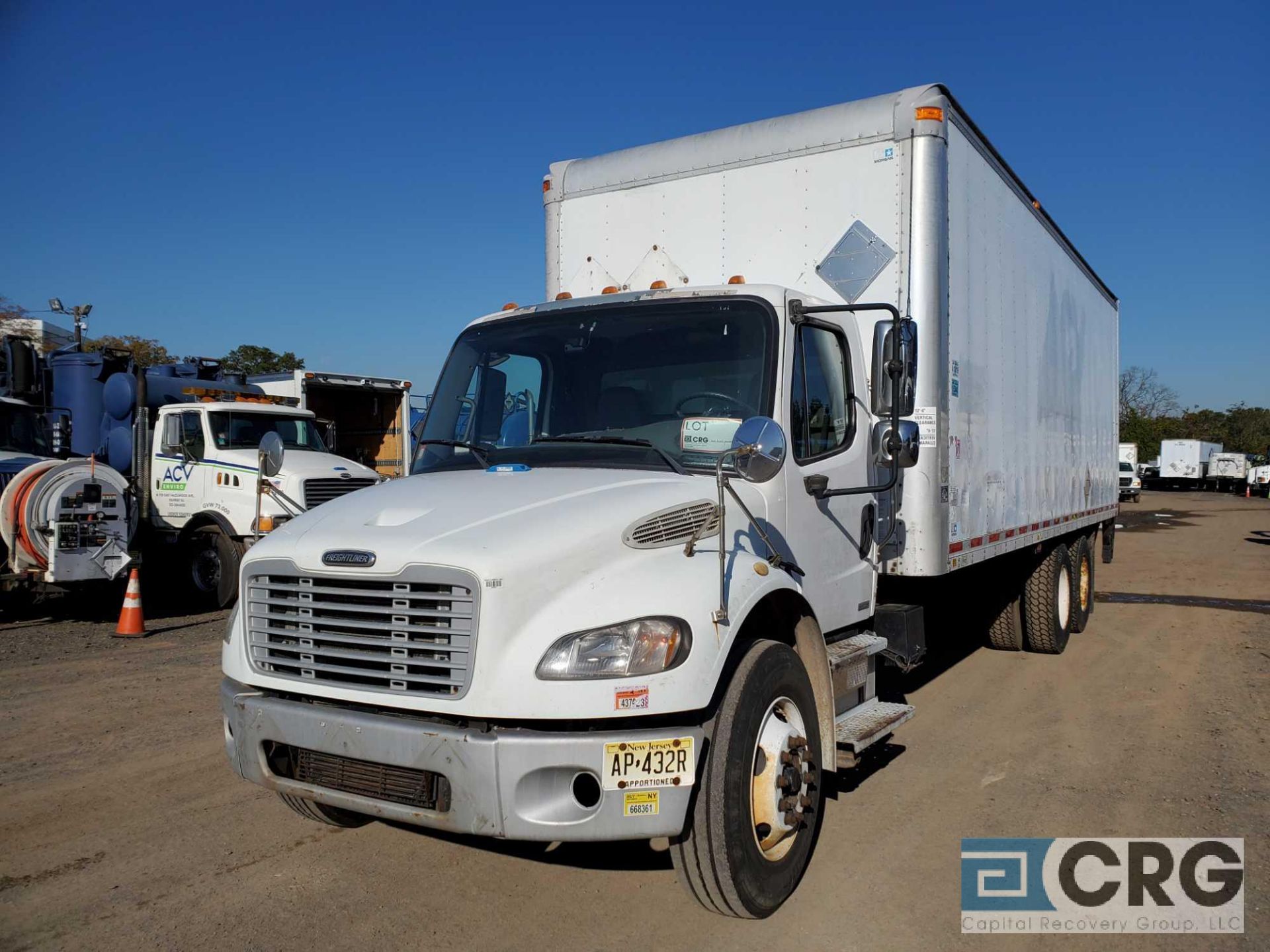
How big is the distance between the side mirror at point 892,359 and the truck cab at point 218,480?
29.7 feet

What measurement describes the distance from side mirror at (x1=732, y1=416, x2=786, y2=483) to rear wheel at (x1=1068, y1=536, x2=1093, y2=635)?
7.47 m

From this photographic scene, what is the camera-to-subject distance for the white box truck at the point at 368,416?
16703 mm

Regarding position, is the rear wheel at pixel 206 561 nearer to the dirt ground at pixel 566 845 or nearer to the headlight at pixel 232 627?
the dirt ground at pixel 566 845

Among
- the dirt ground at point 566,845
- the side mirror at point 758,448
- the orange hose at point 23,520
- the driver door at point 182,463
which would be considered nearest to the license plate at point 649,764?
the dirt ground at point 566,845

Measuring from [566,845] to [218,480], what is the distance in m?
9.88

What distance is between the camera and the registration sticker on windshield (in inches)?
160

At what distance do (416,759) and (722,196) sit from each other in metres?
4.11

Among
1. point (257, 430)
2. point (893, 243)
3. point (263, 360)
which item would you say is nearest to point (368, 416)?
point (257, 430)

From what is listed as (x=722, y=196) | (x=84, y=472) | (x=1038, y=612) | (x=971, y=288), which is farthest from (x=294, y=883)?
(x=84, y=472)

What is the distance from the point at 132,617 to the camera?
10250 millimetres

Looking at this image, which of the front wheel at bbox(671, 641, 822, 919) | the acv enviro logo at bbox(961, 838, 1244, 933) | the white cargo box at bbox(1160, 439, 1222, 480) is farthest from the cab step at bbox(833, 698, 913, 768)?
the white cargo box at bbox(1160, 439, 1222, 480)

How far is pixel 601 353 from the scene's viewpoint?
4609mm

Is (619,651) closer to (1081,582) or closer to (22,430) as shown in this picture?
(1081,582)

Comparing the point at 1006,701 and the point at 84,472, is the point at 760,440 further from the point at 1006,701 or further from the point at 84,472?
the point at 84,472
